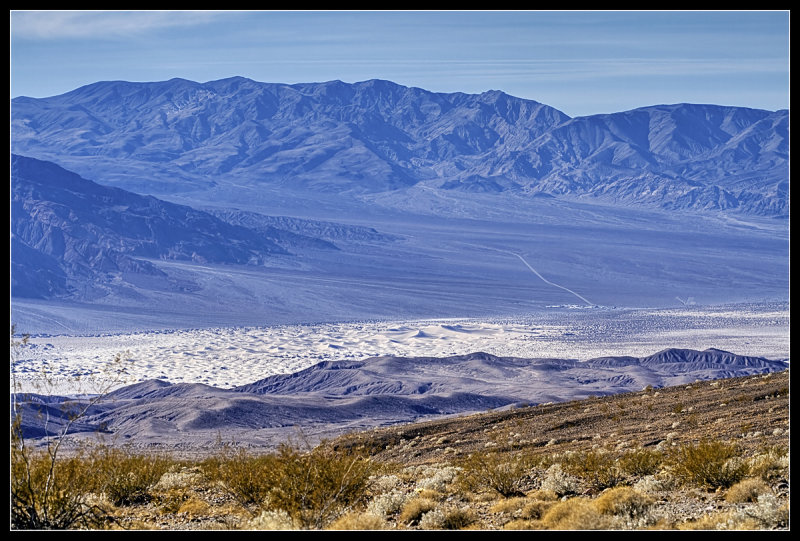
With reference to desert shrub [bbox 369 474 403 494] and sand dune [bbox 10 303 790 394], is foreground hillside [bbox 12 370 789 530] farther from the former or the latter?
sand dune [bbox 10 303 790 394]

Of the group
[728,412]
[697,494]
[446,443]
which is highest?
[697,494]

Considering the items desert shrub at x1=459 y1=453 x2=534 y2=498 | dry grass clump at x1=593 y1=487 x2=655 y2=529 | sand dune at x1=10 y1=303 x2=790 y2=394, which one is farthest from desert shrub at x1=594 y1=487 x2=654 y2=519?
sand dune at x1=10 y1=303 x2=790 y2=394

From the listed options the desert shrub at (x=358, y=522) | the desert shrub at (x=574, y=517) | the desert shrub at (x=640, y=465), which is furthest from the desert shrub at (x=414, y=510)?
the desert shrub at (x=640, y=465)

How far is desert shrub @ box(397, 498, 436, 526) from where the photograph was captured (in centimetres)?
1107

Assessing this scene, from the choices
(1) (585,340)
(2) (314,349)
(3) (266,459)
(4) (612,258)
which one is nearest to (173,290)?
(2) (314,349)

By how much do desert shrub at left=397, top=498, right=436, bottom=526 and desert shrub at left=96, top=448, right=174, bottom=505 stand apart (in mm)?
3857

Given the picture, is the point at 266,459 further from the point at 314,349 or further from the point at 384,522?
the point at 314,349

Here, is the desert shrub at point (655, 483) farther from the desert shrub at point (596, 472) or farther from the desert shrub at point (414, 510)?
the desert shrub at point (414, 510)

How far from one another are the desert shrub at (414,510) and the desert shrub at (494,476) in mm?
1751

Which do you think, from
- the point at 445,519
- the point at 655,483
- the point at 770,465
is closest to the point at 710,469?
the point at 655,483

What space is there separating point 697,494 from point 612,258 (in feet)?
594

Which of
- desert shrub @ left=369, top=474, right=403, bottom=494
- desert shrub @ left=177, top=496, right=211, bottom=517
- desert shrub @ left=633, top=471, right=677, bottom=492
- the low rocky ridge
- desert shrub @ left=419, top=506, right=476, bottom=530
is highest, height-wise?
desert shrub @ left=419, top=506, right=476, bottom=530

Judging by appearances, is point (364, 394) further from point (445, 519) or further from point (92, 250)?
point (92, 250)

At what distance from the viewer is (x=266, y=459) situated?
40.3 feet
